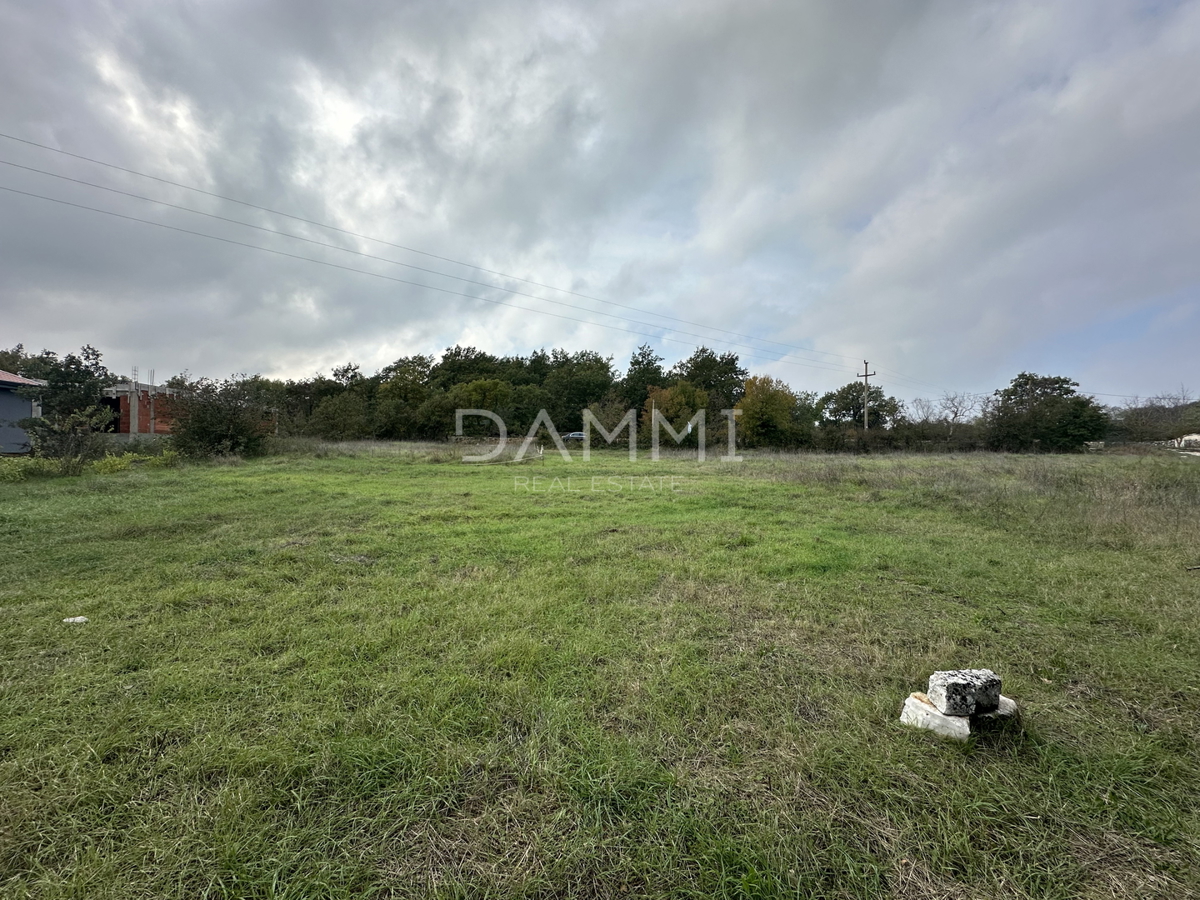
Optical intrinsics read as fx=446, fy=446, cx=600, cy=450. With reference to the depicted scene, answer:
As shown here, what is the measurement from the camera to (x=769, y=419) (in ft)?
90.5

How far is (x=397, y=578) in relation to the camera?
409 centimetres

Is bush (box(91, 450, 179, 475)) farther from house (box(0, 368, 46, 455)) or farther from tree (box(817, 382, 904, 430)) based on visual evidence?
tree (box(817, 382, 904, 430))

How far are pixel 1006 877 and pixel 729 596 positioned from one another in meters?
2.43

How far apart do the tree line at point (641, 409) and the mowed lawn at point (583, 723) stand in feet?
42.4

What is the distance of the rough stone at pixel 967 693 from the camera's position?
2008 mm

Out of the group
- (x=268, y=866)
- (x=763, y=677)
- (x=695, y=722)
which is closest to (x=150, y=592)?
(x=268, y=866)

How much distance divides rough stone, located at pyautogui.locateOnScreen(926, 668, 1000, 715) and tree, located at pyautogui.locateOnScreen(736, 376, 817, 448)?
88.2ft

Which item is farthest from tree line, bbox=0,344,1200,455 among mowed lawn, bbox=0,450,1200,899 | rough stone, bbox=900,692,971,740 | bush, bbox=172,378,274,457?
rough stone, bbox=900,692,971,740

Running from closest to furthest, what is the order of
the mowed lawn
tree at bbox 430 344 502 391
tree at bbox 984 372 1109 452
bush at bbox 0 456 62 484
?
the mowed lawn < bush at bbox 0 456 62 484 < tree at bbox 984 372 1109 452 < tree at bbox 430 344 502 391

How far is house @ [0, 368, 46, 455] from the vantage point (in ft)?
47.9

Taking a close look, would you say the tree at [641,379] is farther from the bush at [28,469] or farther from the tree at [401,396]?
the bush at [28,469]

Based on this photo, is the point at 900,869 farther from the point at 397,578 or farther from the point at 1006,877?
the point at 397,578

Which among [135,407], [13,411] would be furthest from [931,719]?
[135,407]

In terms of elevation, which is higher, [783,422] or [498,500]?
[783,422]
